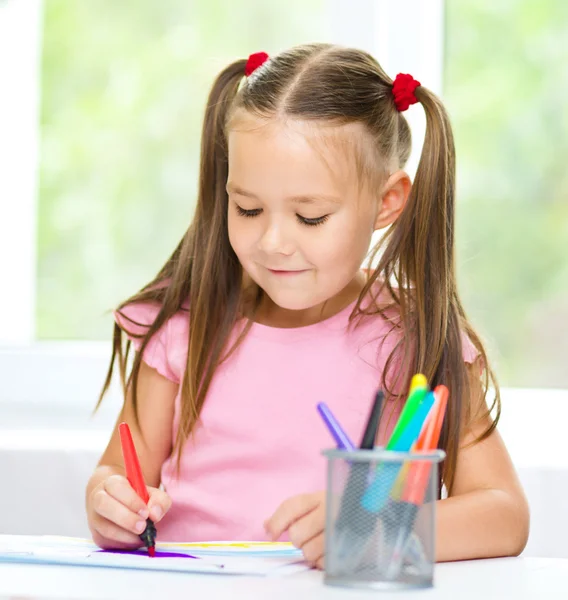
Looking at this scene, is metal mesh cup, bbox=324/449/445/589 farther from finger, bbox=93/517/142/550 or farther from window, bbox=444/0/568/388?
window, bbox=444/0/568/388

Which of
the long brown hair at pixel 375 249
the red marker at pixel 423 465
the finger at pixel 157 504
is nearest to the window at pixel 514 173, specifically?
the long brown hair at pixel 375 249

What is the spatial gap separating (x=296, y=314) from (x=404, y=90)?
10.3 inches

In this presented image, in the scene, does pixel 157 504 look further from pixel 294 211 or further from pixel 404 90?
pixel 404 90

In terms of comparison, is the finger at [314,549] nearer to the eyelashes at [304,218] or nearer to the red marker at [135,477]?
the red marker at [135,477]

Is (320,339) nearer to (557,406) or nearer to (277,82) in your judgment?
(277,82)

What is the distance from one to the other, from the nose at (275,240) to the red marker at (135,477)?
21 cm

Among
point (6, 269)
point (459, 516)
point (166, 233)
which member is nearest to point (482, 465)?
point (459, 516)

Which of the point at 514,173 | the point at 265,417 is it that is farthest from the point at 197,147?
the point at 265,417

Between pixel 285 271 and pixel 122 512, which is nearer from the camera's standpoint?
pixel 122 512

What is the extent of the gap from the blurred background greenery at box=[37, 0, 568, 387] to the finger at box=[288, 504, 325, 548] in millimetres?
936

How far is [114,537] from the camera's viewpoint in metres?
0.82

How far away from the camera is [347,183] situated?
94cm

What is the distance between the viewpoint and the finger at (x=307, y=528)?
2.34 feet

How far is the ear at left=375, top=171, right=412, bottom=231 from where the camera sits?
1.00 meters
